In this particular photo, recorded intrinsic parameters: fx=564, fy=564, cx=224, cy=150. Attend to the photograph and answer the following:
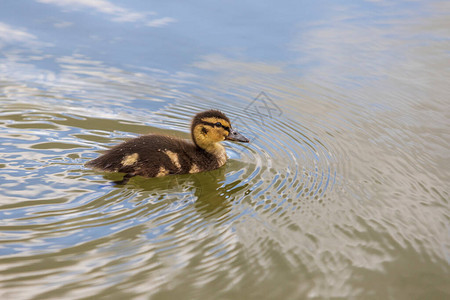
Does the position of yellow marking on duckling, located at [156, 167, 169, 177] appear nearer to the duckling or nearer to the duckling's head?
the duckling

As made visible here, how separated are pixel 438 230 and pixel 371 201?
1.27ft

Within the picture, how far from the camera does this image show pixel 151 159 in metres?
3.48

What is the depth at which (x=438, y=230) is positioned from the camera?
2.70 meters

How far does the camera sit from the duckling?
3449mm

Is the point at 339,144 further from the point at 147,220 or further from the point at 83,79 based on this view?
the point at 83,79

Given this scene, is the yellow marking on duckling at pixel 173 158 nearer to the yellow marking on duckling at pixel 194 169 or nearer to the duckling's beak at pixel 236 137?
the yellow marking on duckling at pixel 194 169

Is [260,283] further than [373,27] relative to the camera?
No

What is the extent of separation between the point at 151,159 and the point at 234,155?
636mm

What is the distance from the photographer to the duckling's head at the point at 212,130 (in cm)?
377

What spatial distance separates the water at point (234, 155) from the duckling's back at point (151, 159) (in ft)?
0.28

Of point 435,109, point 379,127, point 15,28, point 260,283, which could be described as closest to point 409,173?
point 379,127

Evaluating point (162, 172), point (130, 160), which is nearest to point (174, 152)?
point (162, 172)

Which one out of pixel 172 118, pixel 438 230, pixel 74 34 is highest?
pixel 74 34

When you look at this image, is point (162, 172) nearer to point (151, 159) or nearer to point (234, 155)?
point (151, 159)
